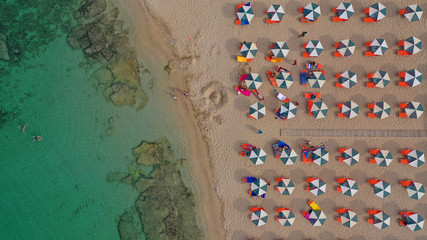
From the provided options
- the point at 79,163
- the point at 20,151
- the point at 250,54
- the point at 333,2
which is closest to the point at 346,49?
the point at 333,2

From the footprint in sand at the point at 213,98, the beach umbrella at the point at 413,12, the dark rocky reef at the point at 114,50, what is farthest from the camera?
the dark rocky reef at the point at 114,50

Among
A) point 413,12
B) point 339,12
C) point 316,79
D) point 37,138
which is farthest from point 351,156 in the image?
point 37,138

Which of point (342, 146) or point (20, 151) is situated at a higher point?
point (20, 151)

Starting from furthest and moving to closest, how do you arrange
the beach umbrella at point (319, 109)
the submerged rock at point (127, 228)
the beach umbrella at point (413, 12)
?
1. the submerged rock at point (127, 228)
2. the beach umbrella at point (319, 109)
3. the beach umbrella at point (413, 12)

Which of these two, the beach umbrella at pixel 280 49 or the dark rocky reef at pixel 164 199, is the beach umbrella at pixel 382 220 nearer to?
the dark rocky reef at pixel 164 199

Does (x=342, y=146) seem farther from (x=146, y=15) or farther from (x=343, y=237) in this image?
(x=146, y=15)

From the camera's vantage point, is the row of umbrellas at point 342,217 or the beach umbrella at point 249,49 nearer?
the row of umbrellas at point 342,217

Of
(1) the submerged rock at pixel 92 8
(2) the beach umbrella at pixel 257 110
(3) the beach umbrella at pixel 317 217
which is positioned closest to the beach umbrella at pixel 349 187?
(3) the beach umbrella at pixel 317 217
